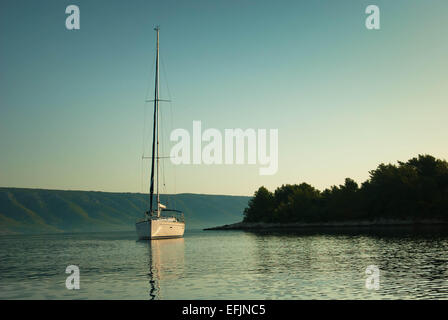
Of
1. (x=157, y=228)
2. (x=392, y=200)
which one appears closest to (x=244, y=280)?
(x=157, y=228)

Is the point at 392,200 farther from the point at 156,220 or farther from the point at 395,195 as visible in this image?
the point at 156,220

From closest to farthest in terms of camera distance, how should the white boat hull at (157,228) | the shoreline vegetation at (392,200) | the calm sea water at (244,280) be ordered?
1. the calm sea water at (244,280)
2. the white boat hull at (157,228)
3. the shoreline vegetation at (392,200)

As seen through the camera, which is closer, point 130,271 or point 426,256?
point 130,271

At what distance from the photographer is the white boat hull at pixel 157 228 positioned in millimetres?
85125

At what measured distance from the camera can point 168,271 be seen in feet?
125

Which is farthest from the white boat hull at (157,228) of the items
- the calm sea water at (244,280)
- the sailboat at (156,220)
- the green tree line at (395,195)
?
the green tree line at (395,195)

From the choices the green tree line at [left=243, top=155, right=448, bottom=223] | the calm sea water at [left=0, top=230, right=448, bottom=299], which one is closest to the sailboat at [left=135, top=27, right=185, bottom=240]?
the calm sea water at [left=0, top=230, right=448, bottom=299]

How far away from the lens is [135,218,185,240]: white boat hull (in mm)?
85125

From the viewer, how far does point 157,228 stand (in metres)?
86.0

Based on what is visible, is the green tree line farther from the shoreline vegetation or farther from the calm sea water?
the calm sea water

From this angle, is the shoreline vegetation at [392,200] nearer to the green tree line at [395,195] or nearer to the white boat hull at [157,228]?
the green tree line at [395,195]
